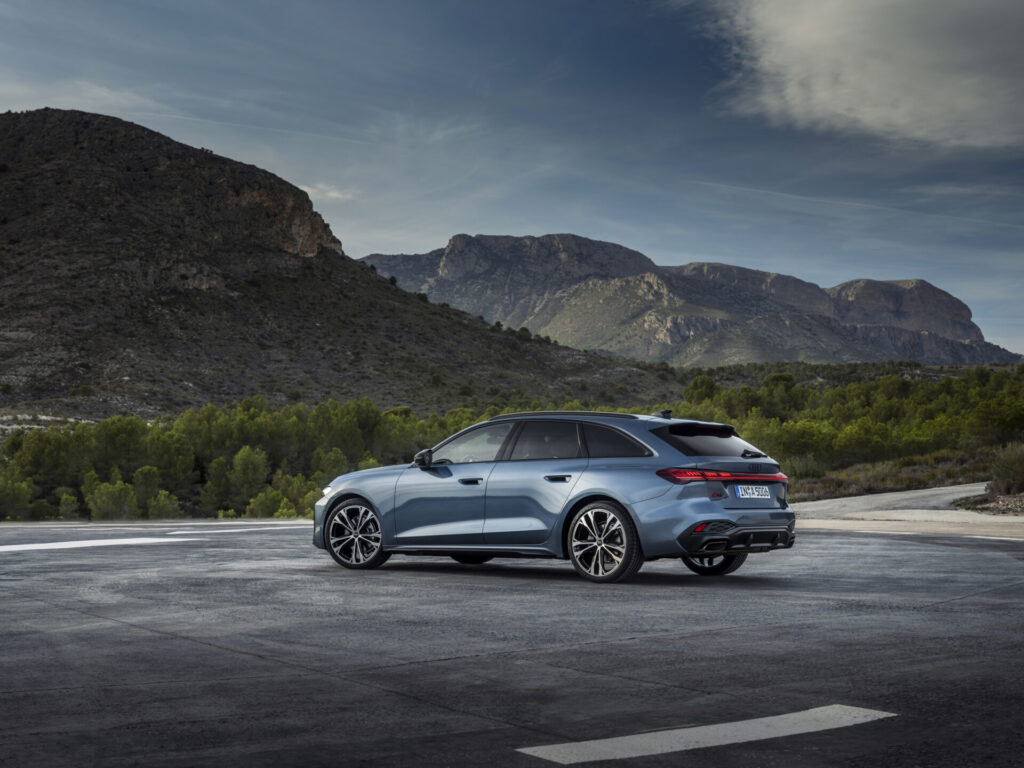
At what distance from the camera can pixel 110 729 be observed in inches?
212

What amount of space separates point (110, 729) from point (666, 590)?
6.58m

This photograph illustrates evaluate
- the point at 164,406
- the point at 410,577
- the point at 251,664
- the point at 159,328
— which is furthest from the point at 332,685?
the point at 159,328

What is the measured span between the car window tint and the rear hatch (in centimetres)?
179

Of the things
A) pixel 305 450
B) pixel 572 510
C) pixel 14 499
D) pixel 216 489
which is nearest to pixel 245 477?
pixel 216 489

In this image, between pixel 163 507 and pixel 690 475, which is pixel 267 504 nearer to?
pixel 163 507

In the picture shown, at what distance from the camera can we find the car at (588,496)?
10992mm

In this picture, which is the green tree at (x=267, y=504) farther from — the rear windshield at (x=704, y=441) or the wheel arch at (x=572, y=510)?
the rear windshield at (x=704, y=441)

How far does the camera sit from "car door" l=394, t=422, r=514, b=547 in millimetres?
12102

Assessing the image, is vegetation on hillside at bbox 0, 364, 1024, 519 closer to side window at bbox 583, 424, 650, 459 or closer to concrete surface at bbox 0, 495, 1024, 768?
side window at bbox 583, 424, 650, 459

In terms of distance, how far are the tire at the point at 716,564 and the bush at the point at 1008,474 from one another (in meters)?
16.4

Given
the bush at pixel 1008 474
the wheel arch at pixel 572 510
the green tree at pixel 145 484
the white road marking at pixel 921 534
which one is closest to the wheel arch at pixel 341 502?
the wheel arch at pixel 572 510

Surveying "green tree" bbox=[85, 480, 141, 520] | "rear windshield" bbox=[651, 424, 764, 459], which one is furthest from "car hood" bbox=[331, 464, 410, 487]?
"green tree" bbox=[85, 480, 141, 520]

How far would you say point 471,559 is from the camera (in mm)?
13516

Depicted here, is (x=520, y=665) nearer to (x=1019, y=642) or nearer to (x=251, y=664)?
(x=251, y=664)
